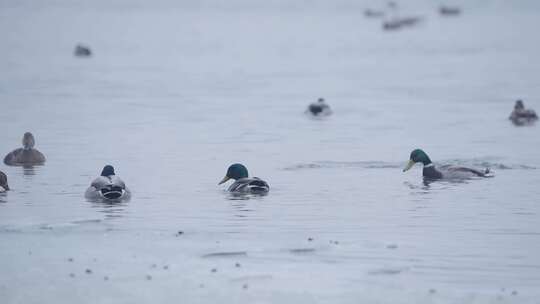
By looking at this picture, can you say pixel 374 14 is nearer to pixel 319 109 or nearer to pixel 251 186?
pixel 319 109

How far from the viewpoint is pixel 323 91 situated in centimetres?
5234

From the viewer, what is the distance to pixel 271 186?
24469 millimetres

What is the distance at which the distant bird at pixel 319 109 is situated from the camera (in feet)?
129

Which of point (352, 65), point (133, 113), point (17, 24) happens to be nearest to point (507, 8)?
point (17, 24)

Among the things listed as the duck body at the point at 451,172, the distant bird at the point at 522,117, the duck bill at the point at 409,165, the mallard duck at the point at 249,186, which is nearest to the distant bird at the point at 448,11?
the distant bird at the point at 522,117

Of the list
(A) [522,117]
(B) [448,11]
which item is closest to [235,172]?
(A) [522,117]

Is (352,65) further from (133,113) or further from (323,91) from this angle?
(133,113)

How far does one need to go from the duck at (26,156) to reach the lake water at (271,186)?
1.04 ft

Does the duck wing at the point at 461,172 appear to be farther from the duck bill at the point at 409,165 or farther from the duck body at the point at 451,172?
the duck bill at the point at 409,165

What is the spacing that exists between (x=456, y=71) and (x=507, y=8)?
103 meters

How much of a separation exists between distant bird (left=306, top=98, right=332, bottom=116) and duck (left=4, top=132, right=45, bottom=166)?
13.1 m

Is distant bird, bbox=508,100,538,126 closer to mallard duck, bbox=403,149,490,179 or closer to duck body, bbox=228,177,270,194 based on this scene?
mallard duck, bbox=403,149,490,179

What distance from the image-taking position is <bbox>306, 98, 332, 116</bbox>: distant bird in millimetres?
39344

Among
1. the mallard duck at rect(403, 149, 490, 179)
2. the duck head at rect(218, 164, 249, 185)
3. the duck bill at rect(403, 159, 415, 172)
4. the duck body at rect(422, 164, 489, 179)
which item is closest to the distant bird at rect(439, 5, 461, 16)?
the duck bill at rect(403, 159, 415, 172)
